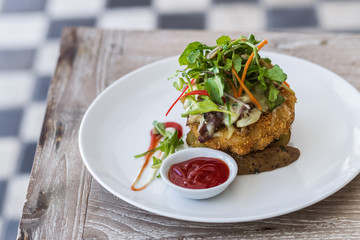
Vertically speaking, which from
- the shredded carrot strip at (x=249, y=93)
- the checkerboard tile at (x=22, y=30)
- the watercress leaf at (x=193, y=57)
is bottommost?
the shredded carrot strip at (x=249, y=93)

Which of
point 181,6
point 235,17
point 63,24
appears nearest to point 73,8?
point 63,24

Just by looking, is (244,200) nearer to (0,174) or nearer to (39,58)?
(0,174)

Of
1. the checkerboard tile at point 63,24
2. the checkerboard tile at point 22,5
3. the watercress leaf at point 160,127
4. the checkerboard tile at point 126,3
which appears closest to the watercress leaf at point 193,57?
the watercress leaf at point 160,127

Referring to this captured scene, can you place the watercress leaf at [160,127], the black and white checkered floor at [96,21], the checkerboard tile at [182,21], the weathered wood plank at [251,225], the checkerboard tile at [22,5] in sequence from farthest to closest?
1. the checkerboard tile at [22,5]
2. the checkerboard tile at [182,21]
3. the black and white checkered floor at [96,21]
4. the watercress leaf at [160,127]
5. the weathered wood plank at [251,225]

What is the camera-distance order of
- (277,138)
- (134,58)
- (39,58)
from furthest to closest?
(39,58) → (134,58) → (277,138)

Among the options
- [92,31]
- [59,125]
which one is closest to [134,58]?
[92,31]

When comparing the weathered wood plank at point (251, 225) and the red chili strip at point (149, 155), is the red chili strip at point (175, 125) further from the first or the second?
the weathered wood plank at point (251, 225)

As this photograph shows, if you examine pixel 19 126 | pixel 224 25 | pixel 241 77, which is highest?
pixel 224 25
